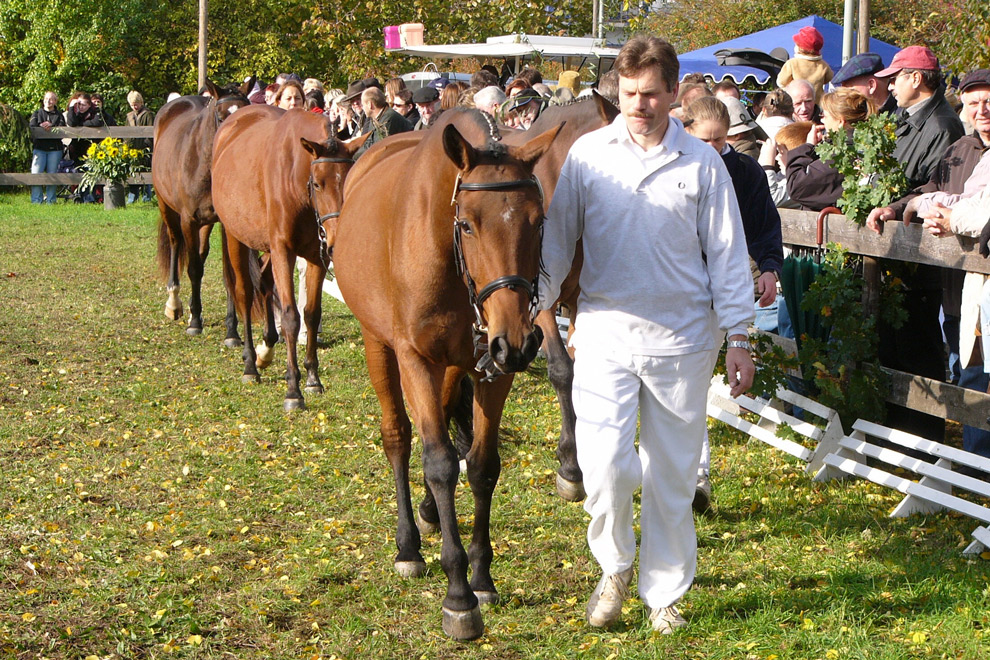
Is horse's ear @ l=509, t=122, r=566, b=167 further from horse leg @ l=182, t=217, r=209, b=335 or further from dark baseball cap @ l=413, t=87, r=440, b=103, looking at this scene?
horse leg @ l=182, t=217, r=209, b=335


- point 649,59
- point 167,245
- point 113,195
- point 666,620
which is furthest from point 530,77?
point 113,195

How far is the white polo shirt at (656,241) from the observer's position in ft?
13.5

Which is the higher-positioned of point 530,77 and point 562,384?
point 530,77

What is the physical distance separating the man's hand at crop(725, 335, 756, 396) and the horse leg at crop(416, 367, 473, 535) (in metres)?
1.54

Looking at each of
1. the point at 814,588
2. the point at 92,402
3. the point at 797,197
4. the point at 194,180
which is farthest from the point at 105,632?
the point at 194,180

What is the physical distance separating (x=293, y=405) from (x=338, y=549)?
9.54 ft

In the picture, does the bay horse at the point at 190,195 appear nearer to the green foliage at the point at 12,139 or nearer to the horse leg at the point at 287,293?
the horse leg at the point at 287,293

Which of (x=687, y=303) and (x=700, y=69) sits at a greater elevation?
(x=700, y=69)

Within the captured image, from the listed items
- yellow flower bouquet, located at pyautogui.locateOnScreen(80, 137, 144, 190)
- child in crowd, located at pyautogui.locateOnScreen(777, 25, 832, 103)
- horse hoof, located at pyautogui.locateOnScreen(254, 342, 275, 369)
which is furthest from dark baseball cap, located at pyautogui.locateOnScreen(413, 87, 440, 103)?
yellow flower bouquet, located at pyautogui.locateOnScreen(80, 137, 144, 190)

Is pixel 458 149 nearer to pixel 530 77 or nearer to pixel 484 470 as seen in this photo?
pixel 484 470

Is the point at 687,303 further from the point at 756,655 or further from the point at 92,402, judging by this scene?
the point at 92,402

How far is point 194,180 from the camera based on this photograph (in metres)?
10.8

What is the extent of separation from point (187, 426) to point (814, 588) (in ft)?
15.6

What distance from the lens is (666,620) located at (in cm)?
441
